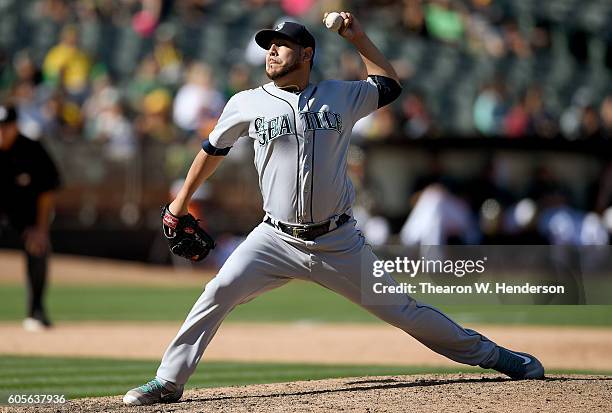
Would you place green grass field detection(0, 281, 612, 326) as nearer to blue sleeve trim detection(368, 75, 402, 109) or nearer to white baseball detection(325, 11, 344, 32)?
blue sleeve trim detection(368, 75, 402, 109)

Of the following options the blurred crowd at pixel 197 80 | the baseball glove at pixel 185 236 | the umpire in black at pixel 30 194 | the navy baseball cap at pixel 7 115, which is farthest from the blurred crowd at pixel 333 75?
the baseball glove at pixel 185 236

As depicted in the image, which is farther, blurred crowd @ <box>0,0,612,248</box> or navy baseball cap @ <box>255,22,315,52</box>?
blurred crowd @ <box>0,0,612,248</box>

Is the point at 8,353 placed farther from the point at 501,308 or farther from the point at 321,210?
the point at 501,308

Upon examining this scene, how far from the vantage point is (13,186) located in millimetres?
10195

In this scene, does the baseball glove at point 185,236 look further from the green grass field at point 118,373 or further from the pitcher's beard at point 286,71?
the green grass field at point 118,373

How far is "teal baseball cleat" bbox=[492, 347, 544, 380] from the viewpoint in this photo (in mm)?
6164

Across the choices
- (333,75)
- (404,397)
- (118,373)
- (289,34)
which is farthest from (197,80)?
(404,397)

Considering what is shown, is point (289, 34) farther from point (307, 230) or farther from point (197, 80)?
point (197, 80)

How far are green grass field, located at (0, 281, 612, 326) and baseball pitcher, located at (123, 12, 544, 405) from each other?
5.93 metres

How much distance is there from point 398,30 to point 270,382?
1246cm

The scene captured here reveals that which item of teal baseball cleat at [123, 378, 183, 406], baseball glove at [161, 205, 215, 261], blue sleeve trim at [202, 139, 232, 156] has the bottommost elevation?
teal baseball cleat at [123, 378, 183, 406]

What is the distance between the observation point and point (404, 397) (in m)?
5.78

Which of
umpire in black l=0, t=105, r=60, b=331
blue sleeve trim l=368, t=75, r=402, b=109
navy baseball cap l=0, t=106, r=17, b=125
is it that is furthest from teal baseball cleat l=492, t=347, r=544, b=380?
navy baseball cap l=0, t=106, r=17, b=125

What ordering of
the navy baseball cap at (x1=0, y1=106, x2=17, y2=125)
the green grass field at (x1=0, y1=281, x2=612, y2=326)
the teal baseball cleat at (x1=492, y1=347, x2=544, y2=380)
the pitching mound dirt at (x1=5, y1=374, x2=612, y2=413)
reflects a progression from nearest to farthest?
1. the pitching mound dirt at (x1=5, y1=374, x2=612, y2=413)
2. the teal baseball cleat at (x1=492, y1=347, x2=544, y2=380)
3. the navy baseball cap at (x1=0, y1=106, x2=17, y2=125)
4. the green grass field at (x1=0, y1=281, x2=612, y2=326)
